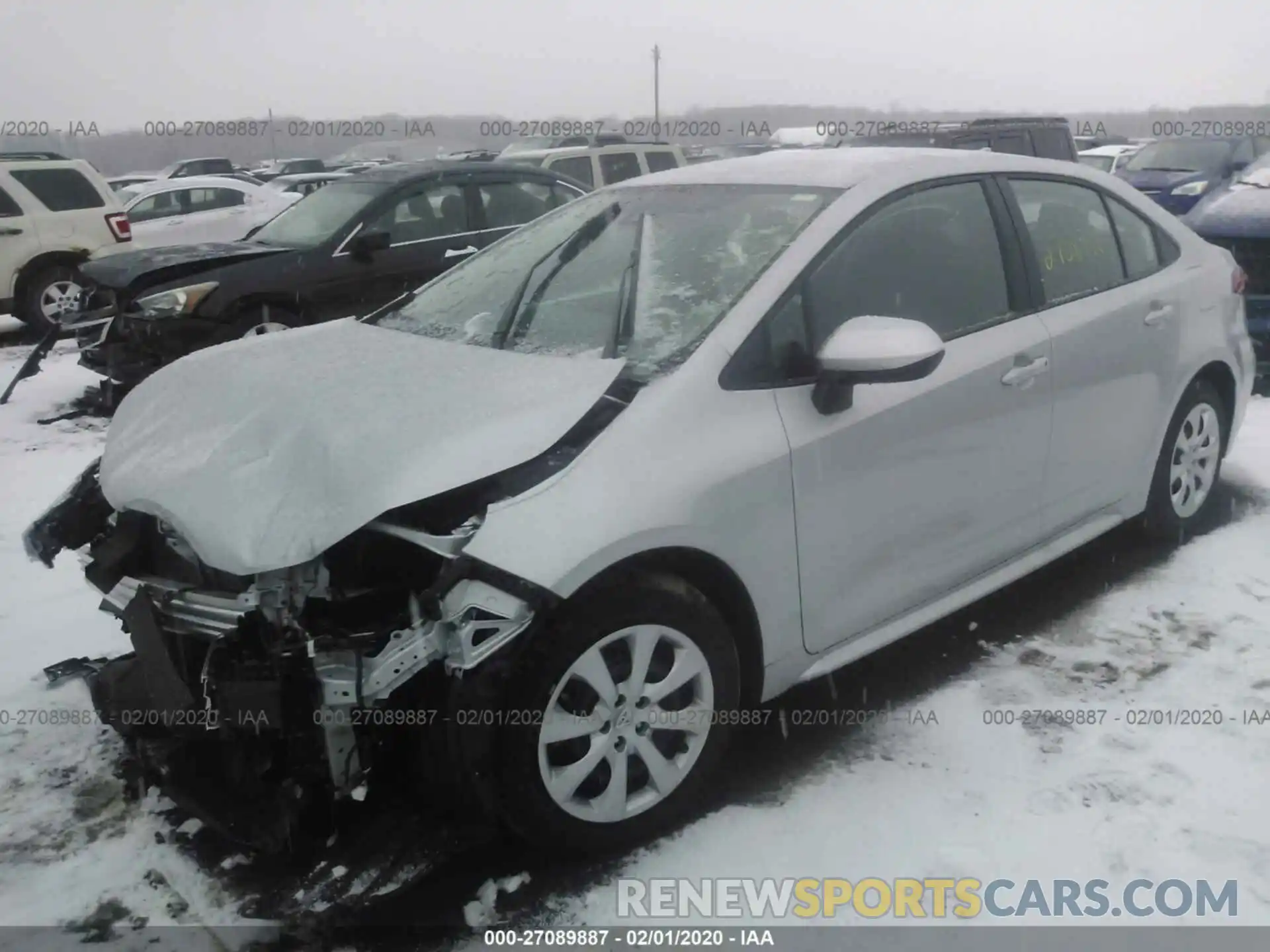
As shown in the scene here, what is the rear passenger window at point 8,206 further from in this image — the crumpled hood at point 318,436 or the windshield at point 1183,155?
the windshield at point 1183,155

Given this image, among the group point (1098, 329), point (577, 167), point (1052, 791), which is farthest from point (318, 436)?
point (577, 167)

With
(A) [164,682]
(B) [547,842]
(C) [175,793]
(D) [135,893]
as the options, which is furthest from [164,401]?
(B) [547,842]

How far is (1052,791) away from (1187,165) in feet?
49.4

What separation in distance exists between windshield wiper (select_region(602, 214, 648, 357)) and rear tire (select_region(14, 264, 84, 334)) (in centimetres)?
885

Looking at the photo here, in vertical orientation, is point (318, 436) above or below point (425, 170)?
below

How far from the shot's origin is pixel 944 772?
10.2 feet

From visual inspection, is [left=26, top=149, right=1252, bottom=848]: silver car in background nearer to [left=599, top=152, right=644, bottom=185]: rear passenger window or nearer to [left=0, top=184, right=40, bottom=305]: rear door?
[left=0, top=184, right=40, bottom=305]: rear door

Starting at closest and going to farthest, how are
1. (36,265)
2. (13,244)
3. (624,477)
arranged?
(624,477) → (13,244) → (36,265)

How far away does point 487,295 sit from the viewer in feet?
12.1

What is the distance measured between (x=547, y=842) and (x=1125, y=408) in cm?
269

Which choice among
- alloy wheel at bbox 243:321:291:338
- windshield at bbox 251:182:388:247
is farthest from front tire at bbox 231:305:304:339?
windshield at bbox 251:182:388:247

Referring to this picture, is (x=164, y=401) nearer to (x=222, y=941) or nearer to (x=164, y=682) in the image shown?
(x=164, y=682)

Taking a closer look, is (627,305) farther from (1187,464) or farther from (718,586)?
(1187,464)

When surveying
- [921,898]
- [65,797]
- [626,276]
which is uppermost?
[626,276]
